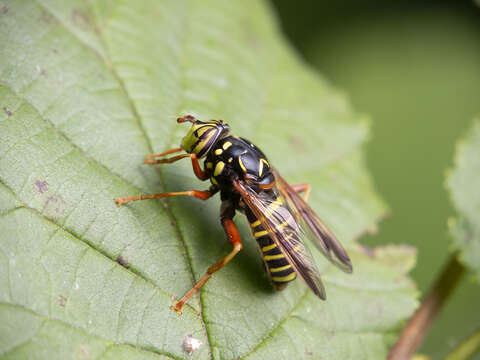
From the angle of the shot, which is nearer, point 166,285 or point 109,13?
point 166,285

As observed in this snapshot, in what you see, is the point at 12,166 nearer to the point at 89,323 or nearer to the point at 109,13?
the point at 89,323

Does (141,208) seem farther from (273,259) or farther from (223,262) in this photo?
(273,259)

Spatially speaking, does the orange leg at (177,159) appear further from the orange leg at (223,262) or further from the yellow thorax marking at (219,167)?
the orange leg at (223,262)

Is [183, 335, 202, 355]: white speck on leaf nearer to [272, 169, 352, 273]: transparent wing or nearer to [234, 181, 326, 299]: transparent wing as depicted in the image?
[234, 181, 326, 299]: transparent wing

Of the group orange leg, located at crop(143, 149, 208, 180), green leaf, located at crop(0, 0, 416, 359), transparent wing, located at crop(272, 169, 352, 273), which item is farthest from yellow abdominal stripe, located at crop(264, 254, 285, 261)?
orange leg, located at crop(143, 149, 208, 180)

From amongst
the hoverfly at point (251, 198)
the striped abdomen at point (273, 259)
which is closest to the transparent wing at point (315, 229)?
the hoverfly at point (251, 198)

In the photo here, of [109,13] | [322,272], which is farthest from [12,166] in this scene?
[322,272]
